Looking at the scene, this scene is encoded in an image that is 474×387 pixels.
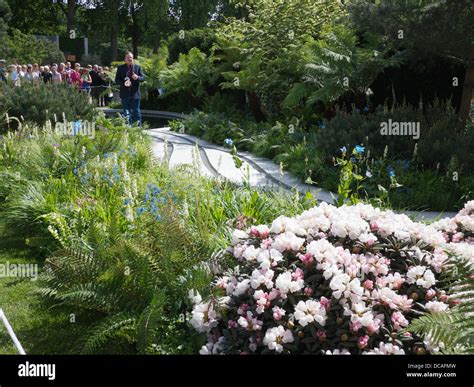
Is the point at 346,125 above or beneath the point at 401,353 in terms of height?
above

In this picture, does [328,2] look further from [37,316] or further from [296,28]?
[37,316]

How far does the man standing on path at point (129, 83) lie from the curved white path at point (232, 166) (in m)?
1.18

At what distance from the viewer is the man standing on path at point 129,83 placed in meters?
13.7

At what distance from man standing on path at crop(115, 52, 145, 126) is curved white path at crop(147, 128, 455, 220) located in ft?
3.87

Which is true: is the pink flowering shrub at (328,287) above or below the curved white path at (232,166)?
above

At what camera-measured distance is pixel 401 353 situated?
2.93 metres
